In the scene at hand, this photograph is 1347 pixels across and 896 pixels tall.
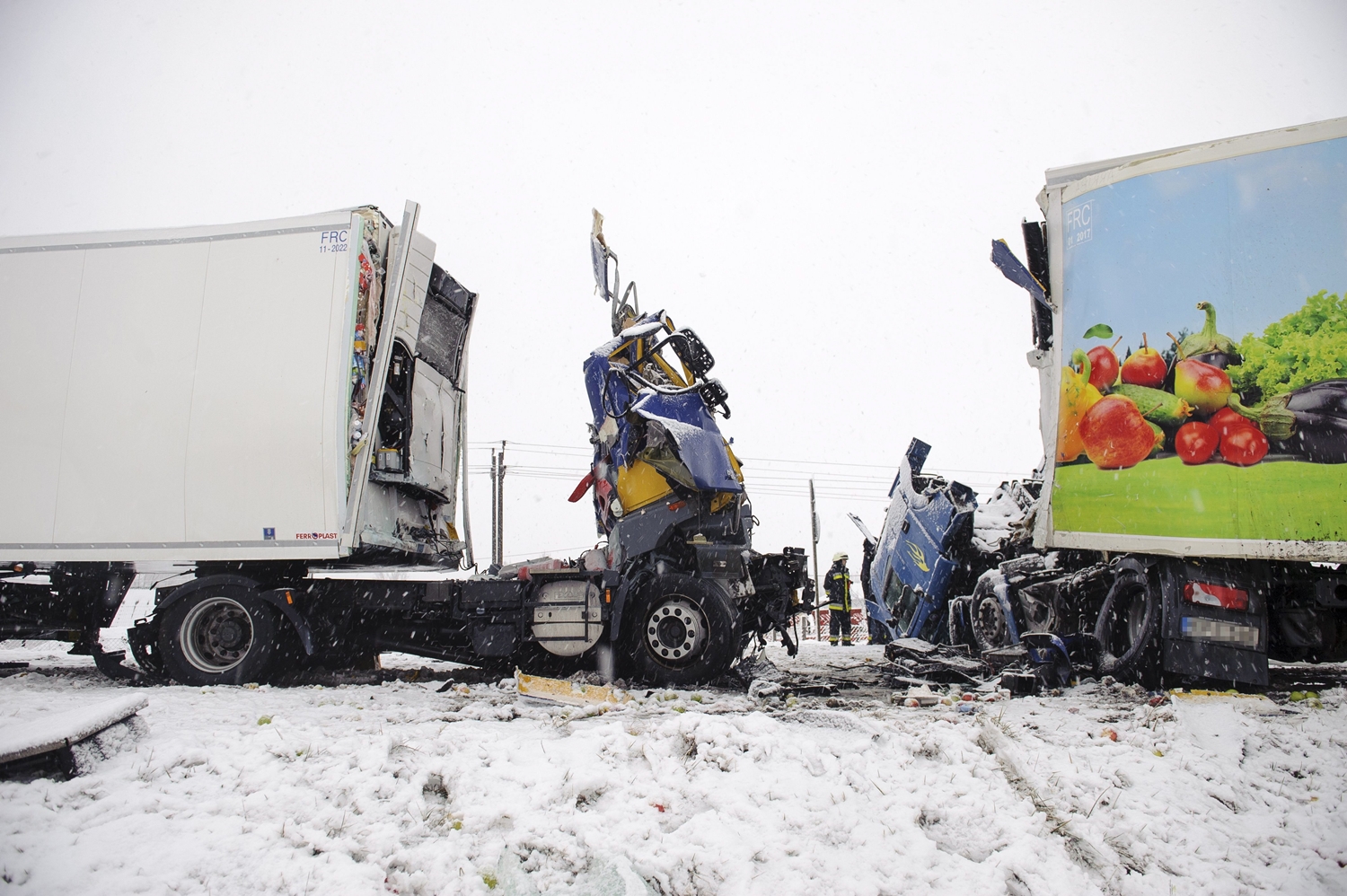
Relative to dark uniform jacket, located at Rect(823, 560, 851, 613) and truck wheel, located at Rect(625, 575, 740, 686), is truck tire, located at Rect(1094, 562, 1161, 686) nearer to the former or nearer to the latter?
truck wheel, located at Rect(625, 575, 740, 686)

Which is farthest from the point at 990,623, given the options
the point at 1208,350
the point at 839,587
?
the point at 839,587

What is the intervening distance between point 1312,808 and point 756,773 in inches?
87.2

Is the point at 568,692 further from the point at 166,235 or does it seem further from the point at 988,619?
the point at 166,235

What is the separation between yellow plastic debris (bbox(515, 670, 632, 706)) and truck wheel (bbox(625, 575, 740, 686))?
0.50 m

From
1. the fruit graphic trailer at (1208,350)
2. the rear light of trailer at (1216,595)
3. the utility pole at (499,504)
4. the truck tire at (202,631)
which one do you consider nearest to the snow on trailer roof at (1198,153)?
the fruit graphic trailer at (1208,350)

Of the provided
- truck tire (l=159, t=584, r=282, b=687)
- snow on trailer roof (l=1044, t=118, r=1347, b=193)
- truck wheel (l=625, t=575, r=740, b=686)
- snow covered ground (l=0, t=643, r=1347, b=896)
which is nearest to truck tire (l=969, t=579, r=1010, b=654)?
truck wheel (l=625, t=575, r=740, b=686)

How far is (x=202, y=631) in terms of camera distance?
5.91 metres

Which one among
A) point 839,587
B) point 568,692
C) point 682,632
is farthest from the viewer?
point 839,587

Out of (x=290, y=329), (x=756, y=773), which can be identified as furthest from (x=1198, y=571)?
(x=290, y=329)

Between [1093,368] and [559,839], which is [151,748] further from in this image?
[1093,368]

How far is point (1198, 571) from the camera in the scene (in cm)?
476

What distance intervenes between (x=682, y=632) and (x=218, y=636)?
3.73 meters

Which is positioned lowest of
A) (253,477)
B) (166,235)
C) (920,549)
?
(920,549)

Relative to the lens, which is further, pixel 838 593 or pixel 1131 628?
pixel 838 593
